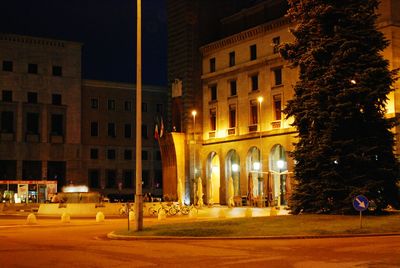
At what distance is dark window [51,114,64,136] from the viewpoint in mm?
88062

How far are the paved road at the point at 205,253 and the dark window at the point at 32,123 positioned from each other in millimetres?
64143

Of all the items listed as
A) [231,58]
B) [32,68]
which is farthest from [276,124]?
[32,68]

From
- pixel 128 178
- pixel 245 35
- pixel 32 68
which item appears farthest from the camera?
pixel 128 178

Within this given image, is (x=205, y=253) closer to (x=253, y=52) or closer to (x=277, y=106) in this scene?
(x=277, y=106)

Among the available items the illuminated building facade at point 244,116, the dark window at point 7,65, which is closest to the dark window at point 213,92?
the illuminated building facade at point 244,116

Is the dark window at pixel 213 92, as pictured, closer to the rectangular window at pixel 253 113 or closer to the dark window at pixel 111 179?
the rectangular window at pixel 253 113

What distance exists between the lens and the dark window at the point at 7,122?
8431 cm

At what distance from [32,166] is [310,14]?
60.0 metres

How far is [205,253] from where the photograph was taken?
60.2ft

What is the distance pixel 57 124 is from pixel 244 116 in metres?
32.3

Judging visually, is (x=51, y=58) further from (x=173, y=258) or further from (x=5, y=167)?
(x=173, y=258)

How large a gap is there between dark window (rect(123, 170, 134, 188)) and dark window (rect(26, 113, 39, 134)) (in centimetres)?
1474

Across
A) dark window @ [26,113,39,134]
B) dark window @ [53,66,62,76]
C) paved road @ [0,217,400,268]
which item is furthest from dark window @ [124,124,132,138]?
paved road @ [0,217,400,268]

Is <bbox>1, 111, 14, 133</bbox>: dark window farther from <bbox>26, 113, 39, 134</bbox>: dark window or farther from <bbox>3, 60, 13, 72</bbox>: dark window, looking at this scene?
<bbox>3, 60, 13, 72</bbox>: dark window
